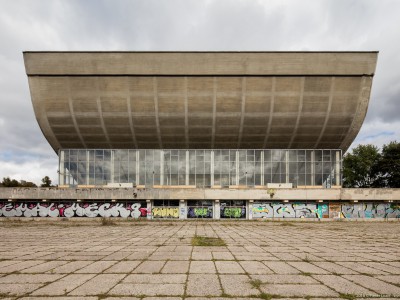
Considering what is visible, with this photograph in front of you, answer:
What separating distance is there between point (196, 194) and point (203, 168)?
27.7 feet

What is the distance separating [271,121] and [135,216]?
2642 centimetres

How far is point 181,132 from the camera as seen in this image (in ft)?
152

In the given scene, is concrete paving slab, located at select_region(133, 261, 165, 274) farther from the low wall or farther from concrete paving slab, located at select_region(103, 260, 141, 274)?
the low wall

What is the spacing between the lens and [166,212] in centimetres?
4166

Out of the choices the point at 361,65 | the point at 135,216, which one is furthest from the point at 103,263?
the point at 361,65

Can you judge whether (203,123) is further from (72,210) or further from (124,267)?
(124,267)

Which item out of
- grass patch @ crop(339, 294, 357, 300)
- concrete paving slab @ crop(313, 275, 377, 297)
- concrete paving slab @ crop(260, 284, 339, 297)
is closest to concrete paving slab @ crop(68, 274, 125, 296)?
concrete paving slab @ crop(260, 284, 339, 297)

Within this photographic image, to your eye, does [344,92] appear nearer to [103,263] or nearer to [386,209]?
[386,209]

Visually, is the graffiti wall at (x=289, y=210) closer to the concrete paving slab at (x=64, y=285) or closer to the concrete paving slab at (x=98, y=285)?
the concrete paving slab at (x=98, y=285)

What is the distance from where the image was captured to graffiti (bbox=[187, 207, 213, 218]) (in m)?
41.7

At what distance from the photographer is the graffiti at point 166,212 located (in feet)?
136

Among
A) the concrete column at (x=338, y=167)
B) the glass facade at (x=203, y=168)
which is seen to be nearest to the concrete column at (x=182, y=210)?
the glass facade at (x=203, y=168)

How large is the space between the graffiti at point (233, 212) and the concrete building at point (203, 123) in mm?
151

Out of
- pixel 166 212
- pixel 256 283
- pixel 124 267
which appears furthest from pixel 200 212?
pixel 256 283
